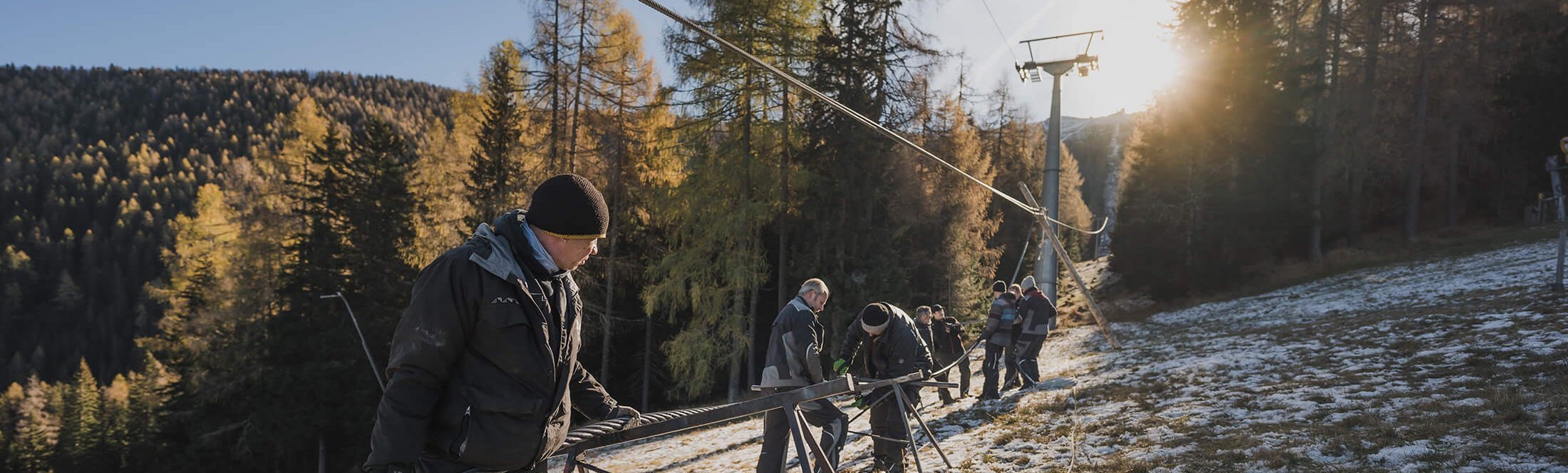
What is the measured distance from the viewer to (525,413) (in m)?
2.41

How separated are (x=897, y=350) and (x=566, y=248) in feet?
18.1

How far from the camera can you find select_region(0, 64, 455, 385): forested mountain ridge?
10525cm

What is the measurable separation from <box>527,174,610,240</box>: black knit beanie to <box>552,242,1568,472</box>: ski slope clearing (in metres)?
6.05

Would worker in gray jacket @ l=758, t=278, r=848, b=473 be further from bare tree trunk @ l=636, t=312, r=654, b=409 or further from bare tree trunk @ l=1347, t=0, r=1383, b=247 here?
bare tree trunk @ l=1347, t=0, r=1383, b=247

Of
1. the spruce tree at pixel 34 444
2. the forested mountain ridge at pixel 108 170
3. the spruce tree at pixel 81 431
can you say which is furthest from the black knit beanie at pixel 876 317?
the forested mountain ridge at pixel 108 170

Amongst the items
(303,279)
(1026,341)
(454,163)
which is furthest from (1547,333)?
(303,279)

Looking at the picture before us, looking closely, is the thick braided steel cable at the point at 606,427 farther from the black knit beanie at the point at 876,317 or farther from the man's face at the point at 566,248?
the black knit beanie at the point at 876,317

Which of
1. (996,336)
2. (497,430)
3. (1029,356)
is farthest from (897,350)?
(1029,356)

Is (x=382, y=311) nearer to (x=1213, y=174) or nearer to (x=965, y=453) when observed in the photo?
(x=965, y=453)

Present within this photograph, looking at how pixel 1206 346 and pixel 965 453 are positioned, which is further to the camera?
pixel 1206 346

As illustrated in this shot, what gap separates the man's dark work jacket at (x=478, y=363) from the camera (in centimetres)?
221

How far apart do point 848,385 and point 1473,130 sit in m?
38.4

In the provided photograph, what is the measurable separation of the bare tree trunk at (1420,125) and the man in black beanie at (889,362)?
95.6 feet

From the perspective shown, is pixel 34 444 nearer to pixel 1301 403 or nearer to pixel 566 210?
pixel 566 210
